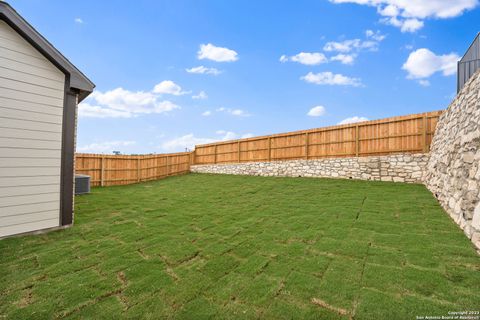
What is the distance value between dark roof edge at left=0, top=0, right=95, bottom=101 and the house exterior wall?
146 millimetres

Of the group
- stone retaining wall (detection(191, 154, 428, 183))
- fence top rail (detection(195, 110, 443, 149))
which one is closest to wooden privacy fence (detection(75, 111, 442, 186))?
fence top rail (detection(195, 110, 443, 149))

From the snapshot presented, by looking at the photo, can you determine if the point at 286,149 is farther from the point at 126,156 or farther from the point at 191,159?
the point at 126,156

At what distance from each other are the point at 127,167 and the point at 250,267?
43.6ft

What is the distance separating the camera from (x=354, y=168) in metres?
10.7

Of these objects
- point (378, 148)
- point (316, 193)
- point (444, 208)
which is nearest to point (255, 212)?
point (316, 193)

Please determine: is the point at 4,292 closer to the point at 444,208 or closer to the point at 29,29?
the point at 29,29

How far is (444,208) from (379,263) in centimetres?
360

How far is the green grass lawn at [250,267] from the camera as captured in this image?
251 cm

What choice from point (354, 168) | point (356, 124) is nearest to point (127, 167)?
point (354, 168)

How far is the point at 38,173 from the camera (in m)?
5.14

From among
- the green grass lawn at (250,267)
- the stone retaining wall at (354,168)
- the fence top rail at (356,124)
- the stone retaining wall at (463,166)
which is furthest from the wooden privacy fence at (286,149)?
the green grass lawn at (250,267)

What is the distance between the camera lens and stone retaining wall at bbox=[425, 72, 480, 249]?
157 inches

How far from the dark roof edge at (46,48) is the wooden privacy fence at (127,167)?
8119mm

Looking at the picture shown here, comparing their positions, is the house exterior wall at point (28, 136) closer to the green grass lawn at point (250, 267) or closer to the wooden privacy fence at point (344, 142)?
the green grass lawn at point (250, 267)
